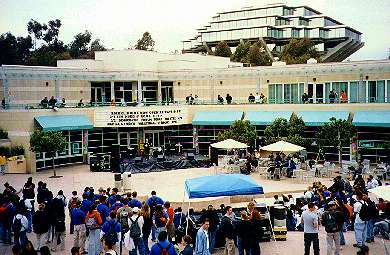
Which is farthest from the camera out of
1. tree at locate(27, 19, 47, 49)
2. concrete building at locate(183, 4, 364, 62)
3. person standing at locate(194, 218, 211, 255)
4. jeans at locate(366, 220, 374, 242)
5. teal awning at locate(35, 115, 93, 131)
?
concrete building at locate(183, 4, 364, 62)

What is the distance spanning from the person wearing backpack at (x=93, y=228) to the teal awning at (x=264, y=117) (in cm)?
2130

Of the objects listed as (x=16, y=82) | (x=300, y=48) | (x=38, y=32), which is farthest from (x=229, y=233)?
(x=300, y=48)

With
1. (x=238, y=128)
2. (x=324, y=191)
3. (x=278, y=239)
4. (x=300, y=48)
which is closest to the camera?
(x=278, y=239)

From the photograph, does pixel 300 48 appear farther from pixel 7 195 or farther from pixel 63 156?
pixel 7 195

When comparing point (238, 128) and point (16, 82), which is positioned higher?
point (16, 82)

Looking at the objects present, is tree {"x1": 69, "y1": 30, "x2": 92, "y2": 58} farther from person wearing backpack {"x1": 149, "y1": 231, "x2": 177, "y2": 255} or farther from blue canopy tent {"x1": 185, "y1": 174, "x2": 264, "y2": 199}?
person wearing backpack {"x1": 149, "y1": 231, "x2": 177, "y2": 255}

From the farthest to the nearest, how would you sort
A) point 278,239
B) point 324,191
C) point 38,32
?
point 38,32, point 324,191, point 278,239

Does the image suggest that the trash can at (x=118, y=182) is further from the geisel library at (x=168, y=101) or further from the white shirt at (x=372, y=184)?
the white shirt at (x=372, y=184)

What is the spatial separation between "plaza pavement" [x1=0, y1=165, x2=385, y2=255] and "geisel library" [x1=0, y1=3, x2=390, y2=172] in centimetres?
300

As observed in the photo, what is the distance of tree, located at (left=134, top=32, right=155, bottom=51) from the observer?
8394 centimetres

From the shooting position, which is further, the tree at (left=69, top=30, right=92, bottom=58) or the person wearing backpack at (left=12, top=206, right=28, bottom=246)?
the tree at (left=69, top=30, right=92, bottom=58)

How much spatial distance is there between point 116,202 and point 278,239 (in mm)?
5100

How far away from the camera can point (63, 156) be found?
32844 mm

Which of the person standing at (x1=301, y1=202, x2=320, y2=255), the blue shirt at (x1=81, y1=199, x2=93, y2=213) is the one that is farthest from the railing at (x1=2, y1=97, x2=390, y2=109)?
the person standing at (x1=301, y1=202, x2=320, y2=255)
